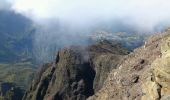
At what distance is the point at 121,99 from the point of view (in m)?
111

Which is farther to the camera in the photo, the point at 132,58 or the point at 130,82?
the point at 132,58

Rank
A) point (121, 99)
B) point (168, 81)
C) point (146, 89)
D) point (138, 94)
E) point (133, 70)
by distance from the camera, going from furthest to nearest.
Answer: point (133, 70) < point (121, 99) < point (138, 94) < point (146, 89) < point (168, 81)

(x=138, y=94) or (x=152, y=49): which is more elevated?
(x=152, y=49)

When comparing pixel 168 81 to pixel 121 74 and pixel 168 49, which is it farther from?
pixel 121 74

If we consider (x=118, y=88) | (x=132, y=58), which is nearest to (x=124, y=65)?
(x=132, y=58)

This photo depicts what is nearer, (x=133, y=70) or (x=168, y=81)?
(x=168, y=81)

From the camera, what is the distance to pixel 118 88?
11688 cm

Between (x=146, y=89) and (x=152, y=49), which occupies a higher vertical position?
(x=152, y=49)

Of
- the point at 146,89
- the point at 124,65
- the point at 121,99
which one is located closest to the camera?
the point at 146,89

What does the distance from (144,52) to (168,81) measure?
6205 centimetres

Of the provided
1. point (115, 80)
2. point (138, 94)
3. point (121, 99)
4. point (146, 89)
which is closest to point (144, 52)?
point (115, 80)

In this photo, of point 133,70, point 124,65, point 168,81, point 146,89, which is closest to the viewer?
point 168,81

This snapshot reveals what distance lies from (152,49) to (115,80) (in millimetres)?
12441

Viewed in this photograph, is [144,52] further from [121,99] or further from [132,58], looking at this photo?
[121,99]
